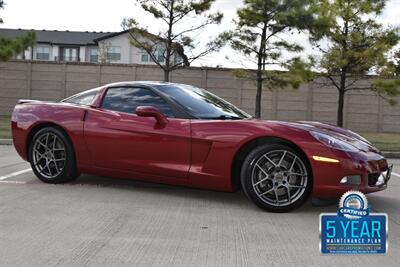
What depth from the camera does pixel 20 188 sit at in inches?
239

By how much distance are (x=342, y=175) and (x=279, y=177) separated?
1.93ft

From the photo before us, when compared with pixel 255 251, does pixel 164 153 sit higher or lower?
higher

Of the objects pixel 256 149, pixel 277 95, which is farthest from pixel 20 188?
pixel 277 95

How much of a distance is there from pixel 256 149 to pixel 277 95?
2241cm

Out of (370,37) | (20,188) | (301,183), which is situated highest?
(370,37)

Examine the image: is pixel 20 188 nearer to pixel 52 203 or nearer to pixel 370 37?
pixel 52 203

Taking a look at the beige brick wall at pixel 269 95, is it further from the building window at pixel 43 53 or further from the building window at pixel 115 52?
the building window at pixel 43 53

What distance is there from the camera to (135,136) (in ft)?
18.5

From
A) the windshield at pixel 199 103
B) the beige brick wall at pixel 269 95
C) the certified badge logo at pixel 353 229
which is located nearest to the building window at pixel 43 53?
the beige brick wall at pixel 269 95

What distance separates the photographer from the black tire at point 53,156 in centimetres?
616

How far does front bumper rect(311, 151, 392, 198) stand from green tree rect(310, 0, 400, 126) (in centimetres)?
1349

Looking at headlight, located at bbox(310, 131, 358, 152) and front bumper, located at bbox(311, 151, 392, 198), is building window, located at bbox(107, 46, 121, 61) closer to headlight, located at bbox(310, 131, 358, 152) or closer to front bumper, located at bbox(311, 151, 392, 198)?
headlight, located at bbox(310, 131, 358, 152)

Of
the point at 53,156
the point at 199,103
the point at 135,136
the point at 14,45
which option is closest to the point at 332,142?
the point at 199,103

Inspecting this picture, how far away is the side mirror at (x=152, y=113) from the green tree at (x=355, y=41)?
1346 centimetres
